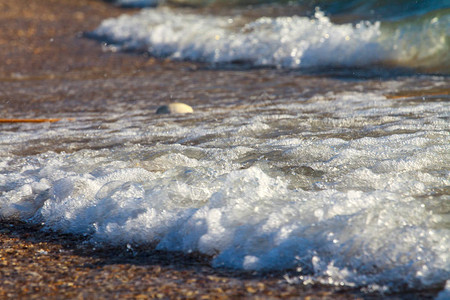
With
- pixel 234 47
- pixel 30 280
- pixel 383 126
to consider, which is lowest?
pixel 30 280

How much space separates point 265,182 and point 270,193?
104 millimetres

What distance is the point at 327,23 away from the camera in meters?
8.84

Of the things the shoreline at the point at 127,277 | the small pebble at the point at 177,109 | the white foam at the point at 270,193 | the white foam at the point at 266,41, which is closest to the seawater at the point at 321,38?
the white foam at the point at 266,41

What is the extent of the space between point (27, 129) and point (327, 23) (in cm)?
554

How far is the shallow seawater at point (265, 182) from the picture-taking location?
2.07 m

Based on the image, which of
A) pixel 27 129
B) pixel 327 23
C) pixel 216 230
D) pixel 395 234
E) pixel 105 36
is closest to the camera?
pixel 395 234

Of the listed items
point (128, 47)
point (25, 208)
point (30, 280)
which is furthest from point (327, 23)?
point (30, 280)

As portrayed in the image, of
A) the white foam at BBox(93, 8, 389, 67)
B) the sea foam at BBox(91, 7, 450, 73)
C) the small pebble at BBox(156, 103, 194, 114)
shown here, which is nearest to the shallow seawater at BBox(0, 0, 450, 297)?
the small pebble at BBox(156, 103, 194, 114)

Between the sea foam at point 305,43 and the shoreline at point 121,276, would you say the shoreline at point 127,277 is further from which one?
the sea foam at point 305,43

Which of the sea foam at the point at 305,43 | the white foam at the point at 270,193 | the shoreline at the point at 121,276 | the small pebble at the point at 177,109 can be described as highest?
the sea foam at the point at 305,43

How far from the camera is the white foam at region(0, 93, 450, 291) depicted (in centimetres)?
205

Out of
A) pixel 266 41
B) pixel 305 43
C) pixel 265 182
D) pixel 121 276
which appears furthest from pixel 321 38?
pixel 121 276

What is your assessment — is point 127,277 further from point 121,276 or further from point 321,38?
point 321,38

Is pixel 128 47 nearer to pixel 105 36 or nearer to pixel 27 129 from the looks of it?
pixel 105 36
